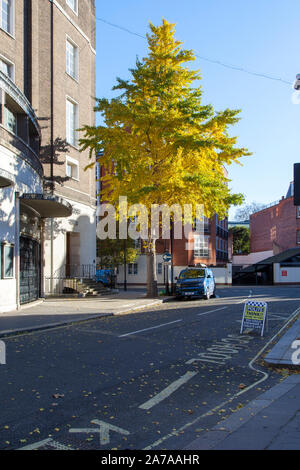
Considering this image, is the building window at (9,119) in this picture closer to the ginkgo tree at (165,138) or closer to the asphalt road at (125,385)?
the ginkgo tree at (165,138)

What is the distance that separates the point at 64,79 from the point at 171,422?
27828mm

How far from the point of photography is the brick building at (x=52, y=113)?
21125mm

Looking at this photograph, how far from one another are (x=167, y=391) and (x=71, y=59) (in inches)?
1149

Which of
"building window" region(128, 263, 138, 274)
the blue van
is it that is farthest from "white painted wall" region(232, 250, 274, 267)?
the blue van

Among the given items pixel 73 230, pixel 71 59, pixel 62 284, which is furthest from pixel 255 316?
pixel 71 59

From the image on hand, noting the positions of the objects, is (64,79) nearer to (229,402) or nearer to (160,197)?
(160,197)

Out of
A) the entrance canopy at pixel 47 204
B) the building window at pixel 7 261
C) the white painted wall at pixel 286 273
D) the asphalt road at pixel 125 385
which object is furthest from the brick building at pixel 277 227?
the asphalt road at pixel 125 385

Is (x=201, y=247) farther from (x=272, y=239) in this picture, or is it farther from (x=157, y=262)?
(x=272, y=239)

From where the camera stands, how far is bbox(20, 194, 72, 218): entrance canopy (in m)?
18.4

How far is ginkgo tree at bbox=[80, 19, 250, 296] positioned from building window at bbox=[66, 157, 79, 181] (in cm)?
517

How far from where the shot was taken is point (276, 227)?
66.1 m
